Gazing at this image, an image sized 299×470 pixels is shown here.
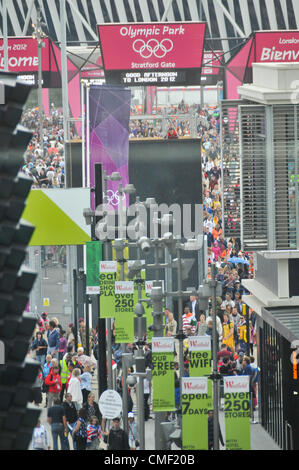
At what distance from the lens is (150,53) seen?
39.6m

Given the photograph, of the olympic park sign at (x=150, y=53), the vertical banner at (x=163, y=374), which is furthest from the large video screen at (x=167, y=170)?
the vertical banner at (x=163, y=374)

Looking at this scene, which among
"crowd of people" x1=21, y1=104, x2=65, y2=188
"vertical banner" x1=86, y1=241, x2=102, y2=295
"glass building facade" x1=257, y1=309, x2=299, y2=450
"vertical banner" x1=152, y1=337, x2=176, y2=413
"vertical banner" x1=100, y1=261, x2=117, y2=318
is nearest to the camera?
"vertical banner" x1=152, y1=337, x2=176, y2=413

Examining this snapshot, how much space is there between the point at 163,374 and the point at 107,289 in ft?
12.2

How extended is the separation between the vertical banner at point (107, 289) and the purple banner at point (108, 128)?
19.4ft

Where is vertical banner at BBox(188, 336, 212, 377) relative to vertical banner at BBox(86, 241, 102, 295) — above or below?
below

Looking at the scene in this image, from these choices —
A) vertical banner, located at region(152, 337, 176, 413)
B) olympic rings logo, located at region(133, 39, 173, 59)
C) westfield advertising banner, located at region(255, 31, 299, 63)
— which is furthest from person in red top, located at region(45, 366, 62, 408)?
westfield advertising banner, located at region(255, 31, 299, 63)

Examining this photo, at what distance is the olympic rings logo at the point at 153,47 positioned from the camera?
39406 millimetres

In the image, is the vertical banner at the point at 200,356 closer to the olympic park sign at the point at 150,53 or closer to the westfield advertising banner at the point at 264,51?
the olympic park sign at the point at 150,53

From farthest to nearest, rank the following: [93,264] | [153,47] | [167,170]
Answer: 1. [153,47]
2. [167,170]
3. [93,264]

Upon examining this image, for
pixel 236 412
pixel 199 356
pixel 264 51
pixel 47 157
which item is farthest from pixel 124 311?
pixel 47 157

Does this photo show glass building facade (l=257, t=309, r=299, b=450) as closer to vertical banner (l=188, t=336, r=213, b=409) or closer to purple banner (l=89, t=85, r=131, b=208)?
vertical banner (l=188, t=336, r=213, b=409)

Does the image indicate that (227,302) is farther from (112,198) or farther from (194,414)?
(194,414)

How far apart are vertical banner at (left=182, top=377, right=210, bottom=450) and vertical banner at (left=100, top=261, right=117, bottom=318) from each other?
167 inches

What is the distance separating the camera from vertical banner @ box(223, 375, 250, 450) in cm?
1741
